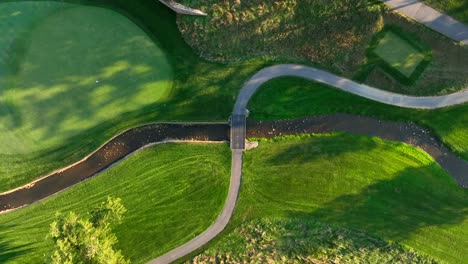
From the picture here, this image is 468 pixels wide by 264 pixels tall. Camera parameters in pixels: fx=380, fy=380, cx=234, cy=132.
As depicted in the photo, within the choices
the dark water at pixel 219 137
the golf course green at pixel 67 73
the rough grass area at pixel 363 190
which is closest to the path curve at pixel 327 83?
the dark water at pixel 219 137

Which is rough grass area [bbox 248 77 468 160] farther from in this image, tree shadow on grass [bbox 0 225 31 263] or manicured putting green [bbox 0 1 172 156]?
tree shadow on grass [bbox 0 225 31 263]

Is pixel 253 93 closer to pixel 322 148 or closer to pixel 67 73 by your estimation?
pixel 322 148

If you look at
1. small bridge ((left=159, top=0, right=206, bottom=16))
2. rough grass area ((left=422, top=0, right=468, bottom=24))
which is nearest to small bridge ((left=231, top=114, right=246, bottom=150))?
small bridge ((left=159, top=0, right=206, bottom=16))

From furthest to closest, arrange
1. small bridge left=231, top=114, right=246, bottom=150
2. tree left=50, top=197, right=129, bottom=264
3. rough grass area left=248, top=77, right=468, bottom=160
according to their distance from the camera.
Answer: small bridge left=231, top=114, right=246, bottom=150, rough grass area left=248, top=77, right=468, bottom=160, tree left=50, top=197, right=129, bottom=264

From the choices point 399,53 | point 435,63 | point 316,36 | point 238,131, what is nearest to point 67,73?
point 238,131

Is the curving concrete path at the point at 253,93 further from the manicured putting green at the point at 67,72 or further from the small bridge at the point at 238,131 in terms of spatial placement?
the manicured putting green at the point at 67,72
